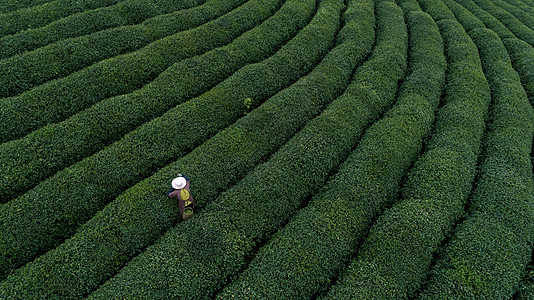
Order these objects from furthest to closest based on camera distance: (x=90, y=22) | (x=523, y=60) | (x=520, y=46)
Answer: (x=520, y=46)
(x=523, y=60)
(x=90, y=22)

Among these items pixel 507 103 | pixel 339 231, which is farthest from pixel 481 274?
pixel 507 103

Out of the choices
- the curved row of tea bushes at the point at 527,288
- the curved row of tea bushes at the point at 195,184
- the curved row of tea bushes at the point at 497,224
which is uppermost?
the curved row of tea bushes at the point at 195,184

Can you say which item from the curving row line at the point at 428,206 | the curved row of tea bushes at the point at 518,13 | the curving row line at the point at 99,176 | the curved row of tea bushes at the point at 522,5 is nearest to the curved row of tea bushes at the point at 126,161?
the curving row line at the point at 99,176

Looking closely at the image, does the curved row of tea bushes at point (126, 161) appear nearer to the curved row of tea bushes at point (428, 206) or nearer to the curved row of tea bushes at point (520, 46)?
the curved row of tea bushes at point (428, 206)

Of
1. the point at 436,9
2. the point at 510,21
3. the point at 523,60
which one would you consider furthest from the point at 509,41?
the point at 436,9

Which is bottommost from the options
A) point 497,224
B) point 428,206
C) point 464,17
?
point 497,224

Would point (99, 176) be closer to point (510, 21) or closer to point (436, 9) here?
point (436, 9)

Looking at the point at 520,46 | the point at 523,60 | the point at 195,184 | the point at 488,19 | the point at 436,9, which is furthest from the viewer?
the point at 488,19

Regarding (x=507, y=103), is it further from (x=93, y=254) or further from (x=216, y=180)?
(x=93, y=254)
